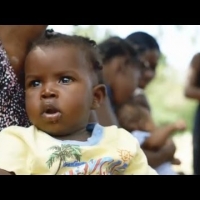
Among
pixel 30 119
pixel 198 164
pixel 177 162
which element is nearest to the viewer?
pixel 30 119

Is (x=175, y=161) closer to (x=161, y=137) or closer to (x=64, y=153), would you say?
(x=161, y=137)

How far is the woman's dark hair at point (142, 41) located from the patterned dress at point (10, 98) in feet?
1.90

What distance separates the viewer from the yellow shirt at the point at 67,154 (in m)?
1.58

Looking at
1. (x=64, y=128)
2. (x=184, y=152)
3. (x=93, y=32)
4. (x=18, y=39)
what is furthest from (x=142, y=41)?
(x=64, y=128)

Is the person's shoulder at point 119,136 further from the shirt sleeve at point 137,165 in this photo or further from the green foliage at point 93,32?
the green foliage at point 93,32

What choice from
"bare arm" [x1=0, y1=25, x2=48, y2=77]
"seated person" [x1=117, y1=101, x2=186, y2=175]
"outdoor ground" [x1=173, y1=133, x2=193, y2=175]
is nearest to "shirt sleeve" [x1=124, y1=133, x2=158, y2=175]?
"bare arm" [x1=0, y1=25, x2=48, y2=77]

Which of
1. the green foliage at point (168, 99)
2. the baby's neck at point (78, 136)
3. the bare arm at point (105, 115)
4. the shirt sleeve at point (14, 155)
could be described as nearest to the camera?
the shirt sleeve at point (14, 155)

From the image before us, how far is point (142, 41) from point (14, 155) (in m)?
0.85

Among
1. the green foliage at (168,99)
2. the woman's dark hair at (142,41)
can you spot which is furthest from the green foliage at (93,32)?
the green foliage at (168,99)

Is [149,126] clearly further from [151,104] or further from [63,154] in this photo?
[63,154]
